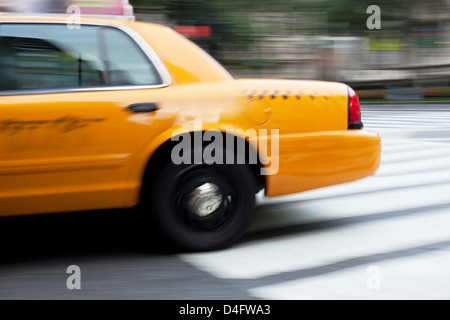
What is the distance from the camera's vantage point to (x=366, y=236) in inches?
186

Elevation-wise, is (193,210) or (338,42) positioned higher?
(193,210)

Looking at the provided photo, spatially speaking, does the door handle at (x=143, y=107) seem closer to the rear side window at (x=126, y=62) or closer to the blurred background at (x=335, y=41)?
the rear side window at (x=126, y=62)

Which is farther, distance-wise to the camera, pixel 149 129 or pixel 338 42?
pixel 338 42

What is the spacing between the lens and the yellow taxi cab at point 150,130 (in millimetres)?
3918

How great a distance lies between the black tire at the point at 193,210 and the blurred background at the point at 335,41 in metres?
23.3

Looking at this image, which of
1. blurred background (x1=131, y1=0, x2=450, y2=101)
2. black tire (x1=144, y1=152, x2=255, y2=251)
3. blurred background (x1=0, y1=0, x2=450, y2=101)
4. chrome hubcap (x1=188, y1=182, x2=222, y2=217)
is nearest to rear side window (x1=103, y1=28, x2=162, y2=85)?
black tire (x1=144, y1=152, x2=255, y2=251)

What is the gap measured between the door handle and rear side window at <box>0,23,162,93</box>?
0.55ft

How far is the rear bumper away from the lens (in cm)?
438

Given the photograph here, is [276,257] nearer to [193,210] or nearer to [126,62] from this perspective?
[193,210]

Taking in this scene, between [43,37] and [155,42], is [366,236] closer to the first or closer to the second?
[155,42]

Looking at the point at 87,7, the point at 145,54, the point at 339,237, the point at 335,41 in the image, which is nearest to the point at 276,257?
the point at 339,237

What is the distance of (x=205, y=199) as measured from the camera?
4254mm

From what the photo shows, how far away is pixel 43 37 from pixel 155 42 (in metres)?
0.68

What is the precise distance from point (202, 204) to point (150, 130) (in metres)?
0.57
